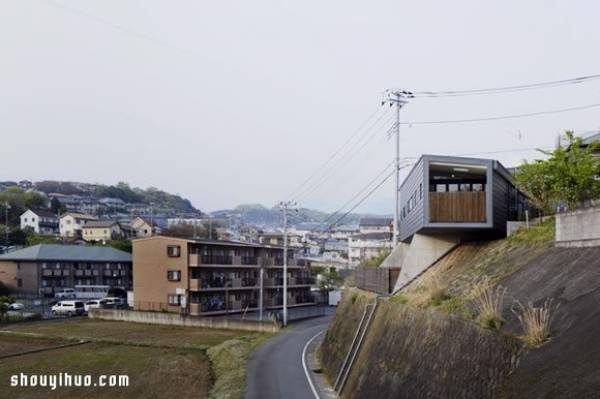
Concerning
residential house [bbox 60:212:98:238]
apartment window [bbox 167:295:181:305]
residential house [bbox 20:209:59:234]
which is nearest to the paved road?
apartment window [bbox 167:295:181:305]

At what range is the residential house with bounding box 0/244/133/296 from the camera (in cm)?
7019

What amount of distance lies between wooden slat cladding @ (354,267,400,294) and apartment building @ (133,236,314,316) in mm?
25444

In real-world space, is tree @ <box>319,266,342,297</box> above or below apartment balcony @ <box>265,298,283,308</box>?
below

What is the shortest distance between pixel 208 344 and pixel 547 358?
32.8 meters

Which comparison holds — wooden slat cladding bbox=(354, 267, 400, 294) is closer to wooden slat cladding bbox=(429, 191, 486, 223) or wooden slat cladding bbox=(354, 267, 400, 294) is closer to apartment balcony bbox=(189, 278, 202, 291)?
wooden slat cladding bbox=(429, 191, 486, 223)

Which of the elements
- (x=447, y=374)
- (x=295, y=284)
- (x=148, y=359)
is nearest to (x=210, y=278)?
(x=295, y=284)

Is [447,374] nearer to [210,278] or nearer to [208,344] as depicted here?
[208,344]

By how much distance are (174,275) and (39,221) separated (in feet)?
287

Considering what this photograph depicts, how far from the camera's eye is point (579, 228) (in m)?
14.0

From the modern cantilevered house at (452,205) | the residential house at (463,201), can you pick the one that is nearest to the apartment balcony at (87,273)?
the modern cantilevered house at (452,205)

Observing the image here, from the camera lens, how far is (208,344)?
39.3m

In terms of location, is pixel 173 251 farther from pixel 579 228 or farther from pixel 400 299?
pixel 579 228

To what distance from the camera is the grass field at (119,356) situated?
25.9 m

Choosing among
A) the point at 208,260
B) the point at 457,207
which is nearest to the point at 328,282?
Result: the point at 208,260
